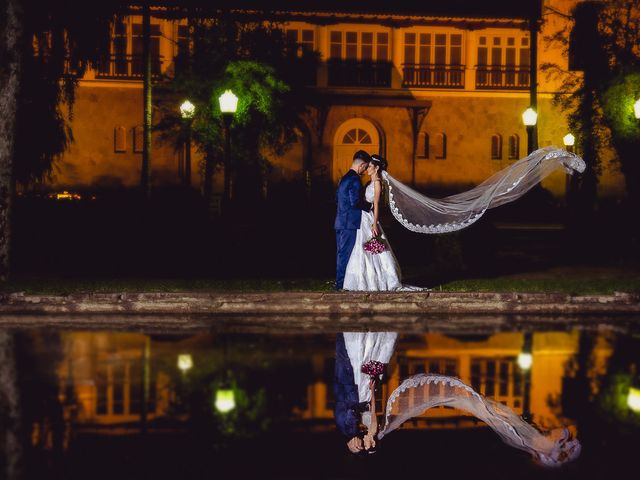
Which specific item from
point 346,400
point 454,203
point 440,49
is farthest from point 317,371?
point 440,49

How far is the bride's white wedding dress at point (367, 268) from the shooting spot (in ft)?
44.4

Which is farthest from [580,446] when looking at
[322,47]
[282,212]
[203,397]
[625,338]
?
[322,47]

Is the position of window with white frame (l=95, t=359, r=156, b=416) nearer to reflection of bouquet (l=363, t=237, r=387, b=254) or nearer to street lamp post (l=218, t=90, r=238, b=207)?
reflection of bouquet (l=363, t=237, r=387, b=254)

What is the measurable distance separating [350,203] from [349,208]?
0.08 m

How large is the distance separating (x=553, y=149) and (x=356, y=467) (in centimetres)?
962

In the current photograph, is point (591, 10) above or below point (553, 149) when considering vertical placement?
above

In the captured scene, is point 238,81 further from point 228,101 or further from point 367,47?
point 367,47

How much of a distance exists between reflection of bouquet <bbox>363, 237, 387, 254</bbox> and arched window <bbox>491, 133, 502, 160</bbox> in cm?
2894

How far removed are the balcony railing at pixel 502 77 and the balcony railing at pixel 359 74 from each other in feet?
13.3

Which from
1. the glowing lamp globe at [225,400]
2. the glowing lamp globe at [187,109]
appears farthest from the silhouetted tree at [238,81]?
the glowing lamp globe at [225,400]

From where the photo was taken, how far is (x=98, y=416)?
Result: 21.6 feet

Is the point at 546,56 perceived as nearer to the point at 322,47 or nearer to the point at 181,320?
the point at 322,47

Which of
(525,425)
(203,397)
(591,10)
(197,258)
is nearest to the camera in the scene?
(525,425)

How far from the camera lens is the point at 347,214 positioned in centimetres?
1340
